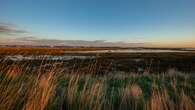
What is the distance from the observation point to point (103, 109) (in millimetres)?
3400

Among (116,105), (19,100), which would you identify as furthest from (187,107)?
(19,100)

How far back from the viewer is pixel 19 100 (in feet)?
9.76

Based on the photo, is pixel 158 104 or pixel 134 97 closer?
pixel 158 104

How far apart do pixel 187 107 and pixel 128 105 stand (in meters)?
1.19

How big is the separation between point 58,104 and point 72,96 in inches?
13.1

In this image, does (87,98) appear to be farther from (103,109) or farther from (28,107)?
(28,107)

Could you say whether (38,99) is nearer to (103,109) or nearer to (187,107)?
(103,109)

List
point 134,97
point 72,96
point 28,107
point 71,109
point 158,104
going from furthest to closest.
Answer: point 134,97, point 72,96, point 71,109, point 158,104, point 28,107

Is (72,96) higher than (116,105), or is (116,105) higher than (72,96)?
(72,96)

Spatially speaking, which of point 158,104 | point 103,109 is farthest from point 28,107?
point 158,104

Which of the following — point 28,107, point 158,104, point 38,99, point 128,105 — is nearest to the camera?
point 28,107

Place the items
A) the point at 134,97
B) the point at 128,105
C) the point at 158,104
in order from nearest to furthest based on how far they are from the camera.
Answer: the point at 158,104 < the point at 128,105 < the point at 134,97

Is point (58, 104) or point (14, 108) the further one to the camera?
point (58, 104)

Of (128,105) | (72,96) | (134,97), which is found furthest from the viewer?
(134,97)
